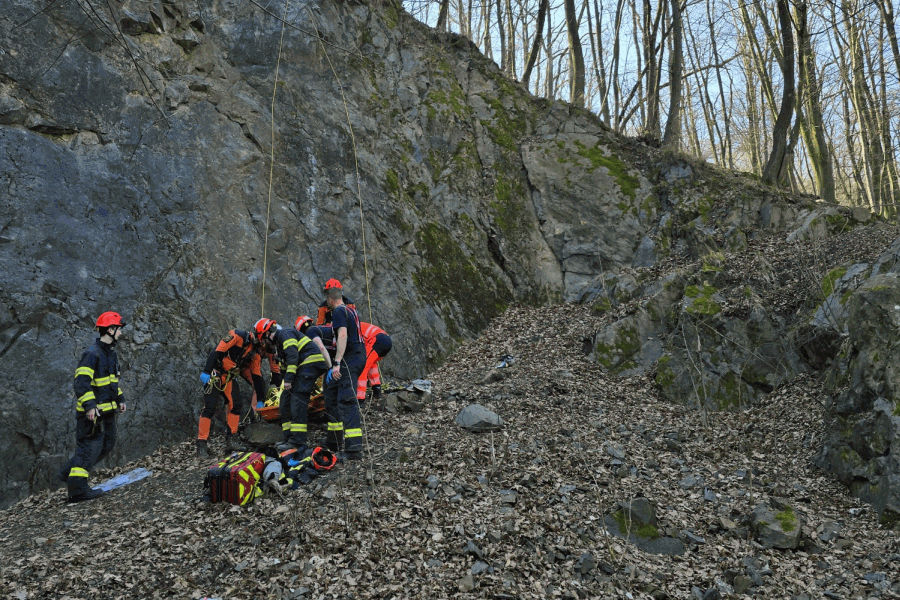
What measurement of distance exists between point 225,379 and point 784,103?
13.3 m

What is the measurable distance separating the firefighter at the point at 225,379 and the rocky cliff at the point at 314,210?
63cm

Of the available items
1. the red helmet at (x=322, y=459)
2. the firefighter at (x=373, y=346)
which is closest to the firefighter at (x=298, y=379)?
the red helmet at (x=322, y=459)

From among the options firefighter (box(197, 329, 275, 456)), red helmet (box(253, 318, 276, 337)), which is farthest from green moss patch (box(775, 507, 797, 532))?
firefighter (box(197, 329, 275, 456))

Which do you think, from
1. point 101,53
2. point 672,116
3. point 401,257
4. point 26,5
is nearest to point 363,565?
point 401,257

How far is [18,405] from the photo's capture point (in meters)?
6.68

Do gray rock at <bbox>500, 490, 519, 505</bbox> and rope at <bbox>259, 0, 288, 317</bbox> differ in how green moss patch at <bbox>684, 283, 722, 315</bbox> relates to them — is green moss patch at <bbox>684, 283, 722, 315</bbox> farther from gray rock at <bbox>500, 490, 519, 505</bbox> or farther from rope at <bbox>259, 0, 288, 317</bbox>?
rope at <bbox>259, 0, 288, 317</bbox>

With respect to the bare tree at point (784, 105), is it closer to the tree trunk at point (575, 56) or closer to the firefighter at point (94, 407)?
the tree trunk at point (575, 56)

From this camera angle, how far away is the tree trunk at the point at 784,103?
13.1m

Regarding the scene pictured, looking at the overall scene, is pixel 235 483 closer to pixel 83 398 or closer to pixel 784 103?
pixel 83 398

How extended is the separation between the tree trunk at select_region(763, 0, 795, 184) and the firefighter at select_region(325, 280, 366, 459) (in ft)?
37.3

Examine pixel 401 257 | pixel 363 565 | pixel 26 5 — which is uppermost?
pixel 26 5

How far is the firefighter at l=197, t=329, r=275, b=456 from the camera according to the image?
7145 millimetres

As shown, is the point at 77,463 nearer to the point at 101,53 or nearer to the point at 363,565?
the point at 363,565

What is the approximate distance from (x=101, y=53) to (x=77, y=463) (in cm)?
A: 637
